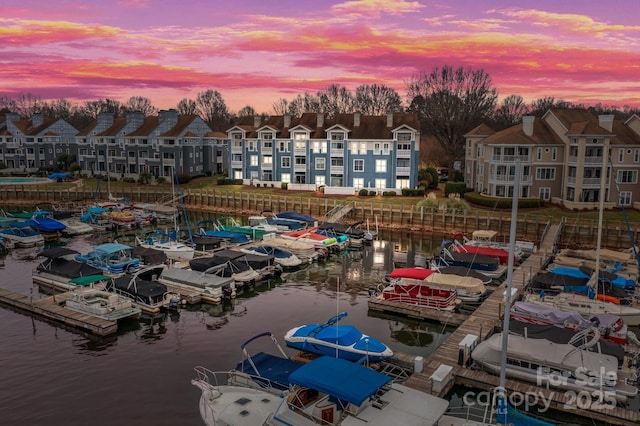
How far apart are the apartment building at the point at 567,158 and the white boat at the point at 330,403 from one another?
178 ft

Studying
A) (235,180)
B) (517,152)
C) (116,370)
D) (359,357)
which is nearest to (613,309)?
(359,357)

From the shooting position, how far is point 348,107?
142 meters

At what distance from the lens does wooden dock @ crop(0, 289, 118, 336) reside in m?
30.3

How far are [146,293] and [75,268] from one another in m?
9.07

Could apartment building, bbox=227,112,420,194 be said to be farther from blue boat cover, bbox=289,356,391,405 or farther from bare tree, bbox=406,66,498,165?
blue boat cover, bbox=289,356,391,405

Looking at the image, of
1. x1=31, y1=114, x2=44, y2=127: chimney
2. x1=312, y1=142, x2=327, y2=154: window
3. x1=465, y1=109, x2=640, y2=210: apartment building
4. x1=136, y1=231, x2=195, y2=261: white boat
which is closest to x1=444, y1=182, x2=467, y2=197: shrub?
x1=465, y1=109, x2=640, y2=210: apartment building

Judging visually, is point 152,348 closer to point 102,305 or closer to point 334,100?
point 102,305

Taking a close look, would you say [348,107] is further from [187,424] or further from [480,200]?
[187,424]

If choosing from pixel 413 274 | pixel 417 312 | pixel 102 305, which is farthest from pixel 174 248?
pixel 417 312

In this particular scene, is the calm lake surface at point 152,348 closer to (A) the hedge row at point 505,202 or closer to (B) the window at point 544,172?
(A) the hedge row at point 505,202

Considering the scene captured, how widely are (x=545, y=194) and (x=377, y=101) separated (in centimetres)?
7516

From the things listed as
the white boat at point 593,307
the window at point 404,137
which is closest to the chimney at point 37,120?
the window at point 404,137

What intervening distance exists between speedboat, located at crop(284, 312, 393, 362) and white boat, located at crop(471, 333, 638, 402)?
4.96 metres

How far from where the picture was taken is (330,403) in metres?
18.8
